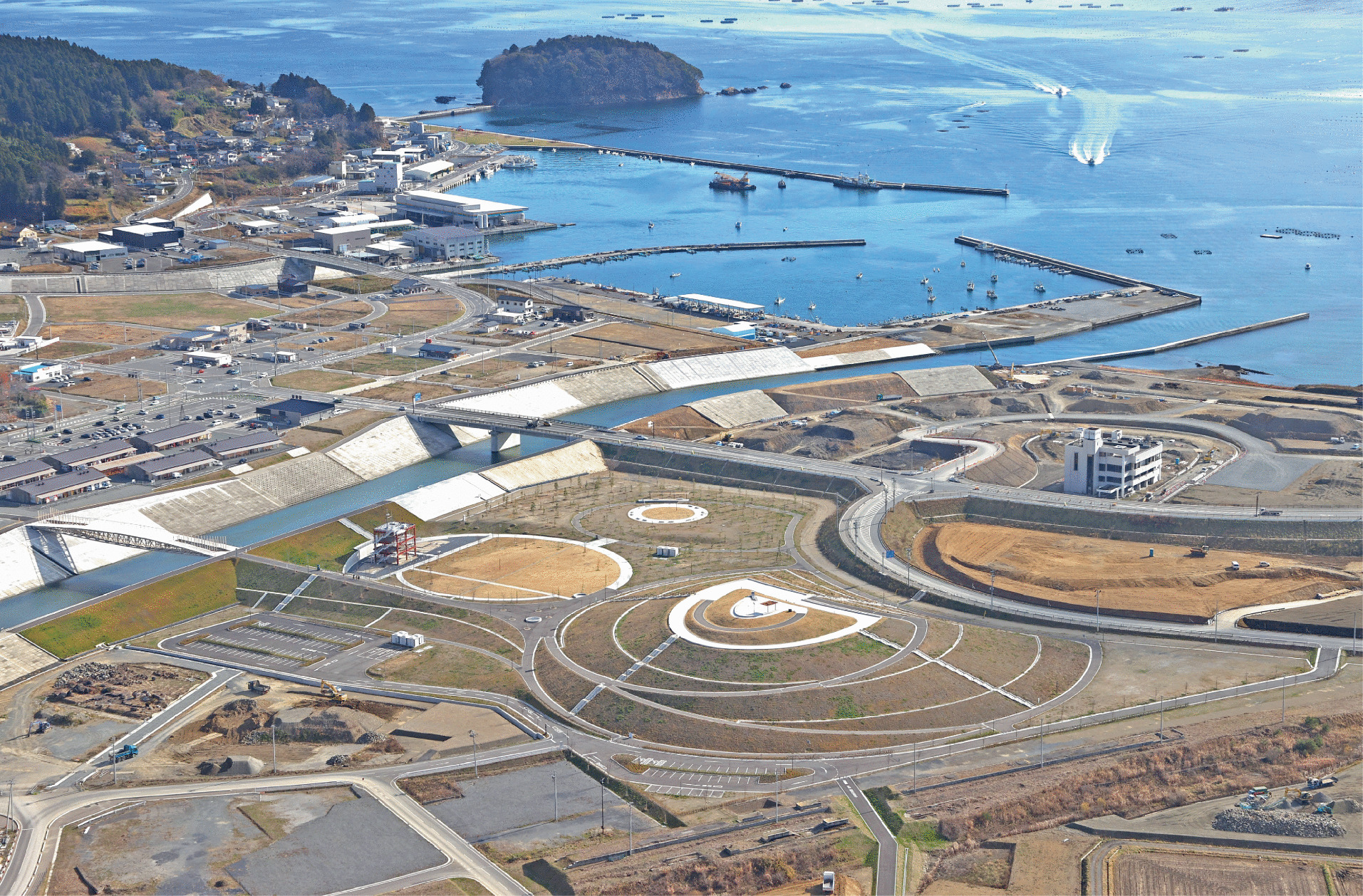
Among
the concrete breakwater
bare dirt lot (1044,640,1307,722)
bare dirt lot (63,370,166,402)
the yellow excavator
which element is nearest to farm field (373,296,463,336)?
bare dirt lot (63,370,166,402)

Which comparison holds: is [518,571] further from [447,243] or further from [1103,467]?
[447,243]

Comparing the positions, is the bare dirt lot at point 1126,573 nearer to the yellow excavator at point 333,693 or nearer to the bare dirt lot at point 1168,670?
the bare dirt lot at point 1168,670

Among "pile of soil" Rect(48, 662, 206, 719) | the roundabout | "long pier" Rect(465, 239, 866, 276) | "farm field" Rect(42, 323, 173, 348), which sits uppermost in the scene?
"long pier" Rect(465, 239, 866, 276)

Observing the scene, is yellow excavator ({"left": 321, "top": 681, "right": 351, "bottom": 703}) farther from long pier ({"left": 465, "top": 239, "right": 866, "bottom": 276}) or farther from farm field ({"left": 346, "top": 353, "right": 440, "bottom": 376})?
long pier ({"left": 465, "top": 239, "right": 866, "bottom": 276})

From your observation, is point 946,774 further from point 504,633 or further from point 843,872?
point 504,633

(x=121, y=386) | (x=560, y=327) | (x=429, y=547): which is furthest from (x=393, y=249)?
(x=429, y=547)
